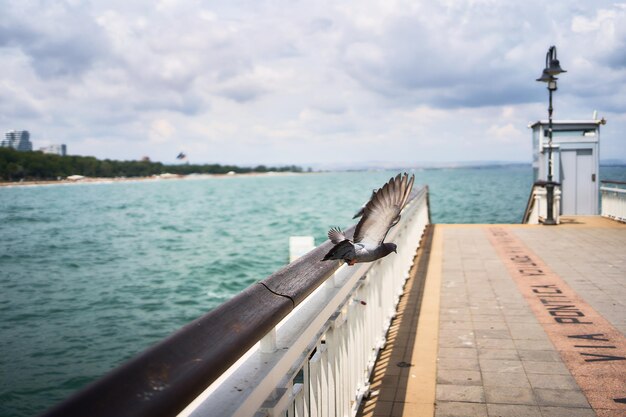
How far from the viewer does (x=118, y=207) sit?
96562mm

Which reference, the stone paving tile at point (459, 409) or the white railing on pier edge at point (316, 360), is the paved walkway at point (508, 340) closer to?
the stone paving tile at point (459, 409)

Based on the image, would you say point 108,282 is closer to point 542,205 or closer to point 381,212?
point 542,205

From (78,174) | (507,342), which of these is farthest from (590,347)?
(78,174)

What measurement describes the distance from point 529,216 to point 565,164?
7.18 feet

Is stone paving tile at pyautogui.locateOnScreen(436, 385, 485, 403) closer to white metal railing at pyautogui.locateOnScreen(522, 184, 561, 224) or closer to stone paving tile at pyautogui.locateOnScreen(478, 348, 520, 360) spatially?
stone paving tile at pyautogui.locateOnScreen(478, 348, 520, 360)

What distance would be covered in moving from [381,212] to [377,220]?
0.13 ft

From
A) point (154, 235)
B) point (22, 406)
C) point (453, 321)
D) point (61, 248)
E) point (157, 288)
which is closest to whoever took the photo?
point (453, 321)

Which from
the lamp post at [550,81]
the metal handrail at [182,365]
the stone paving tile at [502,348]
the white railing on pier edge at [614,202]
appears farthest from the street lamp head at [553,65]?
the metal handrail at [182,365]

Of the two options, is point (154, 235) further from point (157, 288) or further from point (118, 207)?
point (118, 207)

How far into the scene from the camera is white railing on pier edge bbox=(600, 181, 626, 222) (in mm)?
16094

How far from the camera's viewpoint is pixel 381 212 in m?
2.40

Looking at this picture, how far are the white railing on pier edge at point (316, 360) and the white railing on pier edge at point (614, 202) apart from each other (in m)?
13.4

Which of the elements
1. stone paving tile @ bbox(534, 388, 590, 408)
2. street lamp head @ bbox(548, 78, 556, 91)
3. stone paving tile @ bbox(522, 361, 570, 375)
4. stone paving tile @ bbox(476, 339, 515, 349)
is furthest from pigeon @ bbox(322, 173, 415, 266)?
street lamp head @ bbox(548, 78, 556, 91)

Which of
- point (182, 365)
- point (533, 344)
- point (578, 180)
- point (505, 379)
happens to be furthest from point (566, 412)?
point (578, 180)
